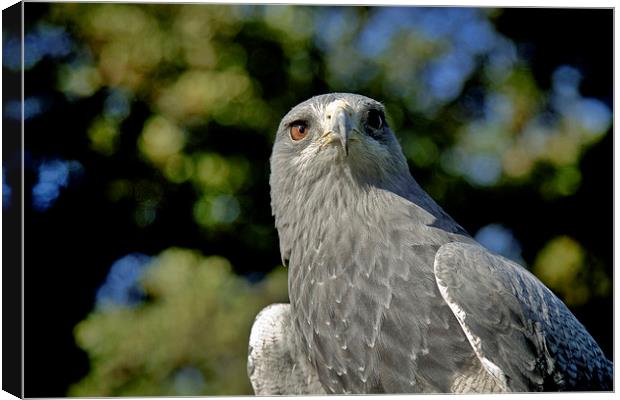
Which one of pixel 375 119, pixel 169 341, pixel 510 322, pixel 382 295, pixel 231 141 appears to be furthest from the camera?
pixel 231 141

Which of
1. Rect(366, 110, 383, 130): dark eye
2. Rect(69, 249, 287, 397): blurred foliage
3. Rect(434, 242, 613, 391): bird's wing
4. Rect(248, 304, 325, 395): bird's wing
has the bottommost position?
Rect(69, 249, 287, 397): blurred foliage

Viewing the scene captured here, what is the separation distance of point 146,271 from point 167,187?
50 cm

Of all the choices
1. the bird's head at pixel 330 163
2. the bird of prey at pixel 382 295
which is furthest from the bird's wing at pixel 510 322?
the bird's head at pixel 330 163

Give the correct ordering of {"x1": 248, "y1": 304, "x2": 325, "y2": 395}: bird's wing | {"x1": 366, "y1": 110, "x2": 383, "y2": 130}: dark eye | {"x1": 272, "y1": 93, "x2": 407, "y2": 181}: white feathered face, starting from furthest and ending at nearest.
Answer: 1. {"x1": 248, "y1": 304, "x2": 325, "y2": 395}: bird's wing
2. {"x1": 366, "y1": 110, "x2": 383, "y2": 130}: dark eye
3. {"x1": 272, "y1": 93, "x2": 407, "y2": 181}: white feathered face

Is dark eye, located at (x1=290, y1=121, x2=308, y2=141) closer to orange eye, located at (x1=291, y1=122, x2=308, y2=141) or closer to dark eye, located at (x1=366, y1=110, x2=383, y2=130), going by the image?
orange eye, located at (x1=291, y1=122, x2=308, y2=141)

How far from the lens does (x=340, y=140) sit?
391 centimetres

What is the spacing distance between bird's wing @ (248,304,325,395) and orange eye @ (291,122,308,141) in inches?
30.7

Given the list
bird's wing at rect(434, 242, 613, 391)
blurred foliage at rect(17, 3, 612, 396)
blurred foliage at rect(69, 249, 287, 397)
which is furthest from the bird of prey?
blurred foliage at rect(17, 3, 612, 396)

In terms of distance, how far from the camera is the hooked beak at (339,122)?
3863 millimetres

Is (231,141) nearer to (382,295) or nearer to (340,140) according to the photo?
(340,140)

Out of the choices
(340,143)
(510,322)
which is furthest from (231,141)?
(510,322)

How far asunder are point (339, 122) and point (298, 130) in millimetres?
393

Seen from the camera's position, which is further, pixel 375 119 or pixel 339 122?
pixel 375 119

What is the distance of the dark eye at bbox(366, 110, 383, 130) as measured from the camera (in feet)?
13.5
